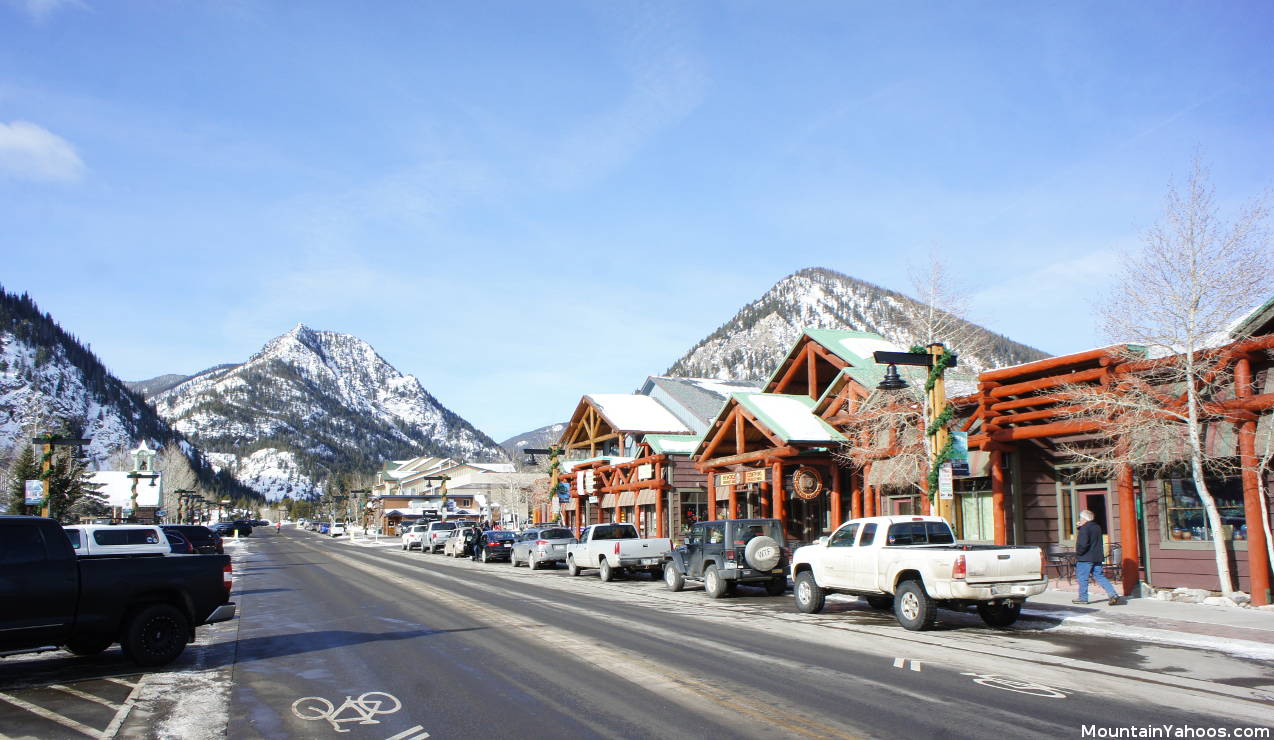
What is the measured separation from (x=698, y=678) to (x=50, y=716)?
6.61 meters

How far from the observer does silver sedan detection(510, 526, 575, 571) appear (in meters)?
34.8

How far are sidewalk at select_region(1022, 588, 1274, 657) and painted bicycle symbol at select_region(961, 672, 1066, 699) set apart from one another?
412 centimetres

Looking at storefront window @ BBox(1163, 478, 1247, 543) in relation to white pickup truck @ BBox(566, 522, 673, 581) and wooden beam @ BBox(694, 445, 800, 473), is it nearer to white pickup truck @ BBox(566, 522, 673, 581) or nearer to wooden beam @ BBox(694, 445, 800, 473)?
wooden beam @ BBox(694, 445, 800, 473)

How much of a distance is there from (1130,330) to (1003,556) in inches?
267

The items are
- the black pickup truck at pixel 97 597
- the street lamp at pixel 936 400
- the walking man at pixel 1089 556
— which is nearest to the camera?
the black pickup truck at pixel 97 597

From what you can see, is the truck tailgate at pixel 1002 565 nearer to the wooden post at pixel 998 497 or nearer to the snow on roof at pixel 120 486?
the wooden post at pixel 998 497

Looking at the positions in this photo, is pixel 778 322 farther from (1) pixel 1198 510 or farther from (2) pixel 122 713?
(2) pixel 122 713

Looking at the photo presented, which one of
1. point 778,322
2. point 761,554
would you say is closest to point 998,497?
point 761,554

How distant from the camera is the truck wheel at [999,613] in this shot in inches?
566

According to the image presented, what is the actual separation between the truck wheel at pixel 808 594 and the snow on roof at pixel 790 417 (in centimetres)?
929

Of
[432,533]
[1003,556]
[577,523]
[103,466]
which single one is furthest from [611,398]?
[103,466]

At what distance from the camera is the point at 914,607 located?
14.1 meters

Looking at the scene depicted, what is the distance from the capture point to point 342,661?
1188 centimetres

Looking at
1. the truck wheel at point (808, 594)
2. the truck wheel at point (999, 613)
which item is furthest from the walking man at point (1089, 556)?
the truck wheel at point (808, 594)
